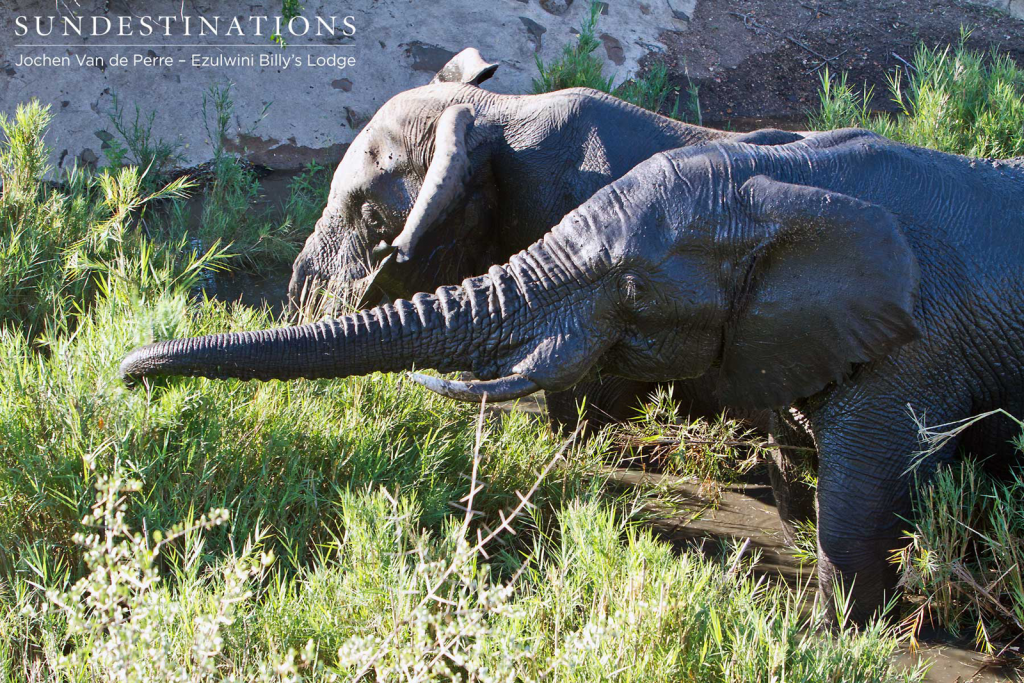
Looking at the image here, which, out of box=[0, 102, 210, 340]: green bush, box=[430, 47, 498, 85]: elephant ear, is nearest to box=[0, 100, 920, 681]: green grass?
box=[0, 102, 210, 340]: green bush

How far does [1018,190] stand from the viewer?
4.02 metres

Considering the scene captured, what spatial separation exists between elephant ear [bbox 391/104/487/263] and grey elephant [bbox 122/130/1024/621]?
1.30 metres

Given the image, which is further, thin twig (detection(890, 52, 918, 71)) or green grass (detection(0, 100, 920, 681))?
thin twig (detection(890, 52, 918, 71))

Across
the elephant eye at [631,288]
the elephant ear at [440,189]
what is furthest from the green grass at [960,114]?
the elephant eye at [631,288]

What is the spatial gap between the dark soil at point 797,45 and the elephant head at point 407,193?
142 inches

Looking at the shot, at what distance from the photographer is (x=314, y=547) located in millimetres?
4066

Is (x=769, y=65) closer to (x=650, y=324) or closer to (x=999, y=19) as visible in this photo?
(x=999, y=19)

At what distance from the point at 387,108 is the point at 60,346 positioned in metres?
1.94

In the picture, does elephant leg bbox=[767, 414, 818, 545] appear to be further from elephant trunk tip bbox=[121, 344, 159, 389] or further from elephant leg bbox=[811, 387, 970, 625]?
elephant trunk tip bbox=[121, 344, 159, 389]

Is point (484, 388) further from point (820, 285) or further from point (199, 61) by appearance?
point (199, 61)

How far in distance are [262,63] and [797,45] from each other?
440 centimetres

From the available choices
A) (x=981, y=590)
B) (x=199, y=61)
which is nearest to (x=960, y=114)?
(x=981, y=590)

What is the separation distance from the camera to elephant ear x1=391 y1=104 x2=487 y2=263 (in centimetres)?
491

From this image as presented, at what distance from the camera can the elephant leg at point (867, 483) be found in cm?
378
